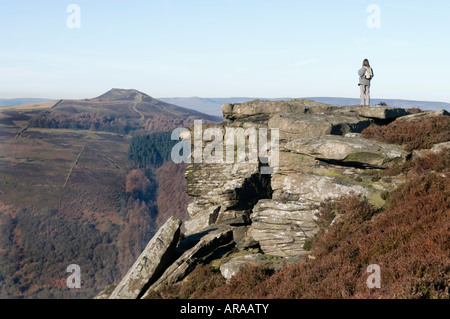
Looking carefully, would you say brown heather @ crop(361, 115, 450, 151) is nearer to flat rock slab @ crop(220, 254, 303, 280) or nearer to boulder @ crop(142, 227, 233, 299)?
flat rock slab @ crop(220, 254, 303, 280)

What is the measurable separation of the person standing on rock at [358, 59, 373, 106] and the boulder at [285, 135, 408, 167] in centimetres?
906

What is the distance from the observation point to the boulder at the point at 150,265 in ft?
44.4

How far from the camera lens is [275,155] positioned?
2058 cm

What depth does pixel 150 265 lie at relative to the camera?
45.8ft

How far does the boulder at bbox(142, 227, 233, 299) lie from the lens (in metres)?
13.8

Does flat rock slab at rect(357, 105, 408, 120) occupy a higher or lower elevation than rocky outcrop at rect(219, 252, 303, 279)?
higher

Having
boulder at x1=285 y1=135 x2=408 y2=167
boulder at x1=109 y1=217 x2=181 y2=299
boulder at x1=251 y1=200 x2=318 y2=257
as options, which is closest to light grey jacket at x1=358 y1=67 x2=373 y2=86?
boulder at x1=285 y1=135 x2=408 y2=167

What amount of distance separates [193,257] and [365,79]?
61.3 feet

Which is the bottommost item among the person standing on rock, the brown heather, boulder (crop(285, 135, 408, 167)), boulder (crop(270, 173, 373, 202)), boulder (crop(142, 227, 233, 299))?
boulder (crop(142, 227, 233, 299))

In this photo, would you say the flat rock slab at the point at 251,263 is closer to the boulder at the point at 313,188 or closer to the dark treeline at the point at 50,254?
the boulder at the point at 313,188

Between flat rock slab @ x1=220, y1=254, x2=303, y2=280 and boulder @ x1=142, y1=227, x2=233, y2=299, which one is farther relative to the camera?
boulder @ x1=142, y1=227, x2=233, y2=299

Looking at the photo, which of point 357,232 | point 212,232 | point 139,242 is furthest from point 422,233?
point 139,242

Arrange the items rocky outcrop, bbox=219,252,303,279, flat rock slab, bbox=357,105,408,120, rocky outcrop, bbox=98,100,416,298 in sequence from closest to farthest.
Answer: rocky outcrop, bbox=219,252,303,279 → rocky outcrop, bbox=98,100,416,298 → flat rock slab, bbox=357,105,408,120

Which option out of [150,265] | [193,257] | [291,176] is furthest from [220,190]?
[150,265]
